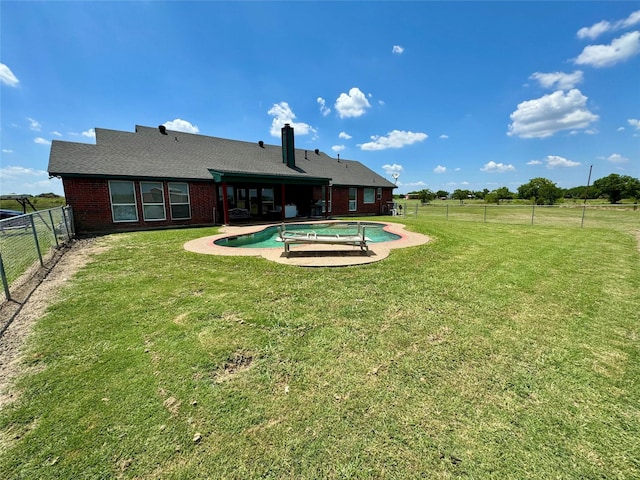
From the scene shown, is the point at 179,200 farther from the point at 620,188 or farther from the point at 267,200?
the point at 620,188

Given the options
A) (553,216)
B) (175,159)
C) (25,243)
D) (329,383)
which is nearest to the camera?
(329,383)

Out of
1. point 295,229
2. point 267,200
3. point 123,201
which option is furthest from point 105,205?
point 267,200

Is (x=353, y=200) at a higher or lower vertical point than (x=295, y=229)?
higher

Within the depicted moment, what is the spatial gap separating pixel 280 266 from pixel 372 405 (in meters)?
4.23

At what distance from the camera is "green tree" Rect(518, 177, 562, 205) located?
53.1 metres

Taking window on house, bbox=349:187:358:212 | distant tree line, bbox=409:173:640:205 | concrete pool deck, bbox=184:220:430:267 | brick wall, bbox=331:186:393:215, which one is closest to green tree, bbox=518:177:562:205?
distant tree line, bbox=409:173:640:205

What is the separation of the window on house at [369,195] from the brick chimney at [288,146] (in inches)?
A: 249

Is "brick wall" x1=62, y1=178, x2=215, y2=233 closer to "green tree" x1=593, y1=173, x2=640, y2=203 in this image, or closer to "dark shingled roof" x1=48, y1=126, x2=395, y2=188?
"dark shingled roof" x1=48, y1=126, x2=395, y2=188

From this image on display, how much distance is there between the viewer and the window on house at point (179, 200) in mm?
13539

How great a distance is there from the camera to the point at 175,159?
49.1 ft

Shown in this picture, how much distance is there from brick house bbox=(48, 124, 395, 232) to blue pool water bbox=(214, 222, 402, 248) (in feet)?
8.00

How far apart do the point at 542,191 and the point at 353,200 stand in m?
54.6

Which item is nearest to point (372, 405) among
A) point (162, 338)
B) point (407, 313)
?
point (407, 313)

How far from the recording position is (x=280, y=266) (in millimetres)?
6297
